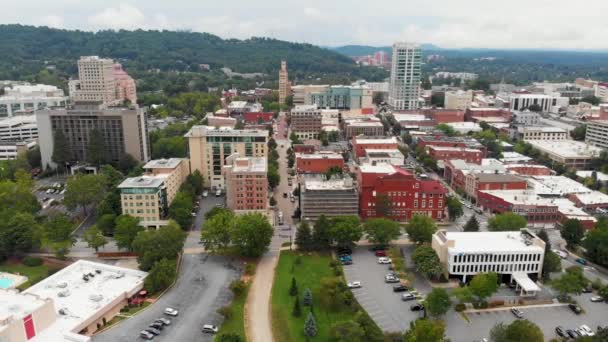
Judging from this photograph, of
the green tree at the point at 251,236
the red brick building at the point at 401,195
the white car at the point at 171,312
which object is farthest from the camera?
the red brick building at the point at 401,195

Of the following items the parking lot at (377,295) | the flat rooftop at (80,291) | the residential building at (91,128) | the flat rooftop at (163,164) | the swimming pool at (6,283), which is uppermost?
the residential building at (91,128)

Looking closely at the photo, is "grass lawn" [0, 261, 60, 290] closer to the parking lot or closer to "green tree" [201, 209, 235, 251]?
"green tree" [201, 209, 235, 251]

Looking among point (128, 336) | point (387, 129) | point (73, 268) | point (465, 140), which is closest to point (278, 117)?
point (387, 129)

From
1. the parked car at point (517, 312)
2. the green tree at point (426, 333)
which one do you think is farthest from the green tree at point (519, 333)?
the parked car at point (517, 312)

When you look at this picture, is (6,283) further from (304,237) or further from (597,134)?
(597,134)

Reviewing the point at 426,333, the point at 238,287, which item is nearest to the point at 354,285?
the point at 238,287

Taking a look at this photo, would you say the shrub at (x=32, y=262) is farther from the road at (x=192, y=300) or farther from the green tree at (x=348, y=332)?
the green tree at (x=348, y=332)
